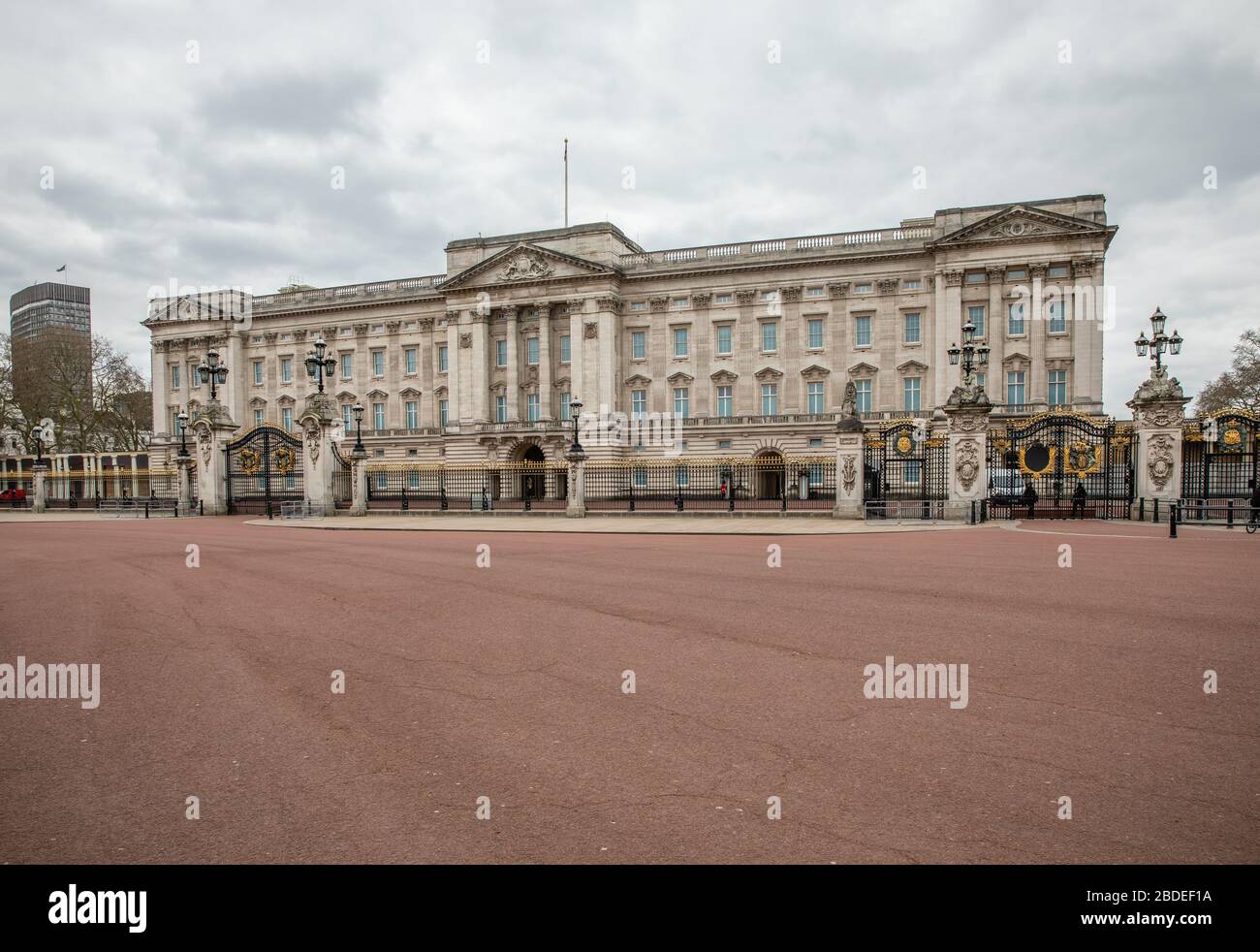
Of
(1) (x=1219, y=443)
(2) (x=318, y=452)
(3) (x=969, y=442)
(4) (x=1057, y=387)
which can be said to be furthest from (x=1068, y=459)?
(2) (x=318, y=452)

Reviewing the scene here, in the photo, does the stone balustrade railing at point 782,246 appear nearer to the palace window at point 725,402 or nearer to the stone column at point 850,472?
the palace window at point 725,402

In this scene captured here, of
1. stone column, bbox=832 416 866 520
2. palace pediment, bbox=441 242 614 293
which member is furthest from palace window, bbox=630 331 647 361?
stone column, bbox=832 416 866 520

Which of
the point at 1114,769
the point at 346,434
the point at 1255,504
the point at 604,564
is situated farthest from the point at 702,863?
the point at 346,434

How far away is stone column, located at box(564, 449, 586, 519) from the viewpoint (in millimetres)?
30047

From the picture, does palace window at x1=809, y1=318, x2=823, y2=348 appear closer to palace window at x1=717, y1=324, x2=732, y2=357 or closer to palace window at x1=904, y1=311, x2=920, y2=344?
palace window at x1=904, y1=311, x2=920, y2=344

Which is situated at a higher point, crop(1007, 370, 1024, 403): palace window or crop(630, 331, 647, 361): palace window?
crop(630, 331, 647, 361): palace window

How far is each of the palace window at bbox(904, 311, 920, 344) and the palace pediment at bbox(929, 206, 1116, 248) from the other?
16.9 feet

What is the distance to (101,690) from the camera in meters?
6.41

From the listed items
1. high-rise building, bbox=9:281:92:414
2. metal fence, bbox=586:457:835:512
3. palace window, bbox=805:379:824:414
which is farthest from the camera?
high-rise building, bbox=9:281:92:414

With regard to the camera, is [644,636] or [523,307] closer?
[644,636]

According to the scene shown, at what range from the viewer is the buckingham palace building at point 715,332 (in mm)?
48375

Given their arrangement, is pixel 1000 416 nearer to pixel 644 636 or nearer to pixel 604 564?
pixel 604 564

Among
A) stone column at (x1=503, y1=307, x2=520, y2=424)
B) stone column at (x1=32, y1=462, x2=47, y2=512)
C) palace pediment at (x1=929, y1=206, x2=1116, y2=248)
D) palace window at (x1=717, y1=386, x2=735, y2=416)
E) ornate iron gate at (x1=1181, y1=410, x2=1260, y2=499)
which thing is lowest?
stone column at (x1=32, y1=462, x2=47, y2=512)

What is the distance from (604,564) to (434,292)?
5404 centimetres
